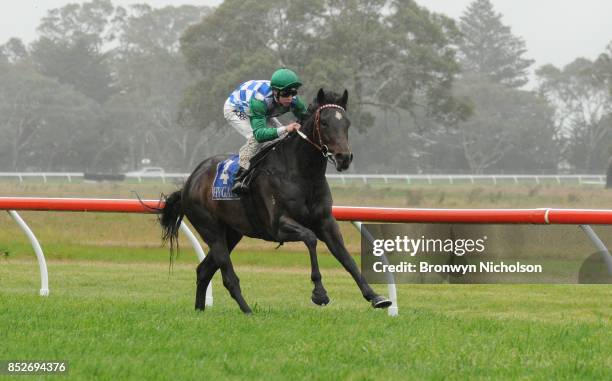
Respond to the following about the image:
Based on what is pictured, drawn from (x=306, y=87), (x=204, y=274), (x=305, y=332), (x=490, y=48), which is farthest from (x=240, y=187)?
(x=490, y=48)

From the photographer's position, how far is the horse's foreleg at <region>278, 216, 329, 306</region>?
6.55 meters

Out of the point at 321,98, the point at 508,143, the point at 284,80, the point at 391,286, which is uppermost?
the point at 284,80

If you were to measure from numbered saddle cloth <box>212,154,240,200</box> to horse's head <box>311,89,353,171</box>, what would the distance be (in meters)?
0.82

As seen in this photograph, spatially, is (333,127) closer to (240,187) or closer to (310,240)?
(310,240)

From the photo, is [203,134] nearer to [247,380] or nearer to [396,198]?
[396,198]

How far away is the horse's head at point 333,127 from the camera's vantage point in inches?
260

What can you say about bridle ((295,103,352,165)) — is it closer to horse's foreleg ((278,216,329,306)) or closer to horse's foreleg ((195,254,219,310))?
horse's foreleg ((278,216,329,306))

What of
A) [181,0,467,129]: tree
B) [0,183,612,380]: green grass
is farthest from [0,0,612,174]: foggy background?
[0,183,612,380]: green grass

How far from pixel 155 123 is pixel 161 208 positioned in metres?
59.4

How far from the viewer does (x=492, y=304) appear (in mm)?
9242

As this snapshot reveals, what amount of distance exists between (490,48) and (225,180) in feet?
260

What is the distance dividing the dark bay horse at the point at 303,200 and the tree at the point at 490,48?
251 feet

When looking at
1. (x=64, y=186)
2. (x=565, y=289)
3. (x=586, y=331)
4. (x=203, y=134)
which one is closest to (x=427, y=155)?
(x=203, y=134)

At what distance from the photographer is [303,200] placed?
22.9 ft
